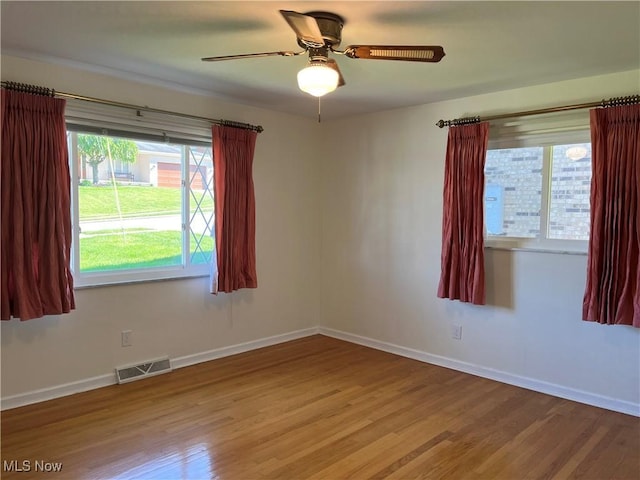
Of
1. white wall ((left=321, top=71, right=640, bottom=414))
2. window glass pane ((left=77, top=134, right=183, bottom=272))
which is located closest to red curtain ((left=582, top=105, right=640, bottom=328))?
white wall ((left=321, top=71, right=640, bottom=414))

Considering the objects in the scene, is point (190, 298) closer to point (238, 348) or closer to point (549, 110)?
point (238, 348)

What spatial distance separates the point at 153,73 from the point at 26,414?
2.47 m

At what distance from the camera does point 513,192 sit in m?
3.77

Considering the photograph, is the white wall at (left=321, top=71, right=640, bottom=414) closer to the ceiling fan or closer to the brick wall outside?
the brick wall outside

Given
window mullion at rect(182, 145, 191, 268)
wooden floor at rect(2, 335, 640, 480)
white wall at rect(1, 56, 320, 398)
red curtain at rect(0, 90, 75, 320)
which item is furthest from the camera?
window mullion at rect(182, 145, 191, 268)

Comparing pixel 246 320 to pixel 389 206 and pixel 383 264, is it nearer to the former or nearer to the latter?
pixel 383 264

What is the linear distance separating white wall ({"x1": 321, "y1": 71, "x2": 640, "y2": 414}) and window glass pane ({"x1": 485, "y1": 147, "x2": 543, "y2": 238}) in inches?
8.9

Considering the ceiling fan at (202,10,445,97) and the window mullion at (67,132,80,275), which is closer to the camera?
the ceiling fan at (202,10,445,97)

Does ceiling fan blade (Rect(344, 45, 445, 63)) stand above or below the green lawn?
above

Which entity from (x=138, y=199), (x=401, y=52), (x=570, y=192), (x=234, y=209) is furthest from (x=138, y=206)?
(x=570, y=192)

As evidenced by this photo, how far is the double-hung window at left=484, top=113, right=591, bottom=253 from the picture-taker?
343cm

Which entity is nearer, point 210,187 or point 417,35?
point 417,35

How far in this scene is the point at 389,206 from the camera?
4562mm

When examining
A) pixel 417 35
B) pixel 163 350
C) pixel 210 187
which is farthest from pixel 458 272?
pixel 163 350
